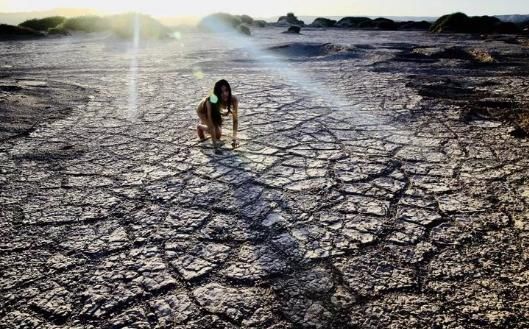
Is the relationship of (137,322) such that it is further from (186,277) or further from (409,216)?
(409,216)

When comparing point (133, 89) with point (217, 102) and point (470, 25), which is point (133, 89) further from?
point (470, 25)

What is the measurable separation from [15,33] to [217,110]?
1015 inches

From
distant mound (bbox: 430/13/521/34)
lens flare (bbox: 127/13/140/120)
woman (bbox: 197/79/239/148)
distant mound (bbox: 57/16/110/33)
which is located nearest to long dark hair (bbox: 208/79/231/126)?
woman (bbox: 197/79/239/148)

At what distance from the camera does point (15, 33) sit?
Result: 24.7m

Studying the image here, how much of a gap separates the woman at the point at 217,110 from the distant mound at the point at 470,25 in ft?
108

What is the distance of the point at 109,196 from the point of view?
12.9ft

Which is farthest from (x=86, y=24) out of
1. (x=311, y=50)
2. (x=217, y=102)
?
(x=217, y=102)

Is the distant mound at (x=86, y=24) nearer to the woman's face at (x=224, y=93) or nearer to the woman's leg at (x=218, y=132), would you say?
the woman's leg at (x=218, y=132)

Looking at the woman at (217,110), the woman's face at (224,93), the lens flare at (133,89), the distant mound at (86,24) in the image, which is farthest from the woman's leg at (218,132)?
the distant mound at (86,24)

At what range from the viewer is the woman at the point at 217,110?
4695 mm

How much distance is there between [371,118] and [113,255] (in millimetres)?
4759

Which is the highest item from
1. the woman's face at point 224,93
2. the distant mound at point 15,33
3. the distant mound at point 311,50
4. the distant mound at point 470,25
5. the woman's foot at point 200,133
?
the distant mound at point 470,25

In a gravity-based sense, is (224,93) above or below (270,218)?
above

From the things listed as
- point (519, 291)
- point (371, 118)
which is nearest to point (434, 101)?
point (371, 118)
